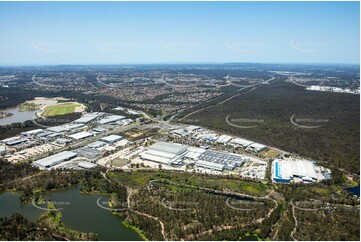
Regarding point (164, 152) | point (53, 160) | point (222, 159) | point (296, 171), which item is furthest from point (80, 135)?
point (296, 171)

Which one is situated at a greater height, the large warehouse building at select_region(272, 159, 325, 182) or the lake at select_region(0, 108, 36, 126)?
the large warehouse building at select_region(272, 159, 325, 182)

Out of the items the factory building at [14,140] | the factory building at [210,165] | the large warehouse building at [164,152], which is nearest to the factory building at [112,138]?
the large warehouse building at [164,152]

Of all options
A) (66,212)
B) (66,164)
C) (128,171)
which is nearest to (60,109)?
(66,164)

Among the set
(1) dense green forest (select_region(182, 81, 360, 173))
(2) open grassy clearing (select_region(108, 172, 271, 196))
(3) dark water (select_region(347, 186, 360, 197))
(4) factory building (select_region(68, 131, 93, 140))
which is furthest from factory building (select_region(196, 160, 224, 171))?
(4) factory building (select_region(68, 131, 93, 140))

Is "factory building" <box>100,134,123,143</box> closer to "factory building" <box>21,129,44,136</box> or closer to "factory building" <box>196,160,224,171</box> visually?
"factory building" <box>21,129,44,136</box>

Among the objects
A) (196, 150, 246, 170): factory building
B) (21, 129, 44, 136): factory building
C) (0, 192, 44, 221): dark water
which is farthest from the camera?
(21, 129, 44, 136): factory building

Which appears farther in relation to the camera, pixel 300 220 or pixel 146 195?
pixel 146 195

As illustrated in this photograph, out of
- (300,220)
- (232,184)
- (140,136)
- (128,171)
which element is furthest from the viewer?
(140,136)

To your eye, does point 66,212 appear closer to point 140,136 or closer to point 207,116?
point 140,136
